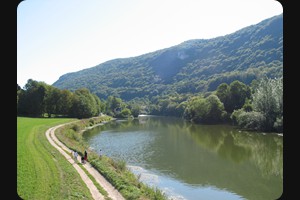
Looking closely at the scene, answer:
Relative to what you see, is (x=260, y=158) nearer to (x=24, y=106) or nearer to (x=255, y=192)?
(x=255, y=192)

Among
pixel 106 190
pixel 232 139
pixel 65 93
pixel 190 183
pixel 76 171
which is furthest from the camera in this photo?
pixel 65 93

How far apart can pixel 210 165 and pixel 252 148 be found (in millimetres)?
11914

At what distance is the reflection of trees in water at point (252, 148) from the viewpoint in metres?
31.8

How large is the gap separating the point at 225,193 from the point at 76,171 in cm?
1181

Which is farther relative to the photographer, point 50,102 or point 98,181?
point 50,102

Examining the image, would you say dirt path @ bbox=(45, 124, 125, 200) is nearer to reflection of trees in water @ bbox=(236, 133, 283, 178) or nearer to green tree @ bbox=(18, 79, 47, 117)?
reflection of trees in water @ bbox=(236, 133, 283, 178)

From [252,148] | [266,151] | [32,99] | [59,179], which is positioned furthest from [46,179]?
[32,99]

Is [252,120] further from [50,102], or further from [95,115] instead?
[95,115]

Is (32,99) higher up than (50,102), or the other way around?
(32,99)

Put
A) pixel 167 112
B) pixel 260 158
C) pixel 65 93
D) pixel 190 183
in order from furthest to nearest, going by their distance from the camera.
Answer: pixel 167 112
pixel 65 93
pixel 260 158
pixel 190 183

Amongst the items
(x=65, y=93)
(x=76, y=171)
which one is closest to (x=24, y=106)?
(x=65, y=93)

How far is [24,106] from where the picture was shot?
251 feet

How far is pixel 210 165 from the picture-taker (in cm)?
3266

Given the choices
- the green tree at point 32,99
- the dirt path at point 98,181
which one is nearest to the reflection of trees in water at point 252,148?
the dirt path at point 98,181
